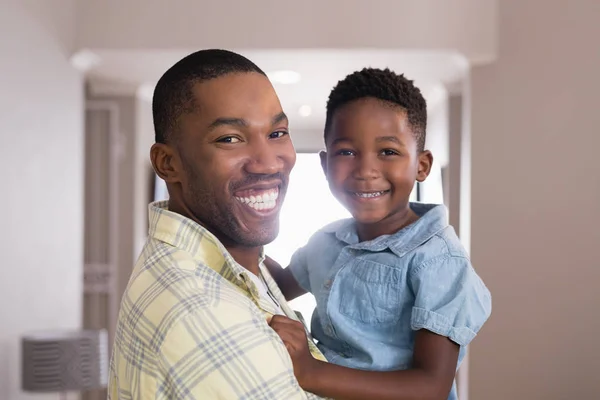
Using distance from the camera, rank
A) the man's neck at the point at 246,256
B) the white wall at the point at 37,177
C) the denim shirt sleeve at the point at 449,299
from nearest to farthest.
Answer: the man's neck at the point at 246,256
the denim shirt sleeve at the point at 449,299
the white wall at the point at 37,177

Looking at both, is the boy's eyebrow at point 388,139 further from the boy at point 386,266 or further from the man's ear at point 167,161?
the man's ear at point 167,161

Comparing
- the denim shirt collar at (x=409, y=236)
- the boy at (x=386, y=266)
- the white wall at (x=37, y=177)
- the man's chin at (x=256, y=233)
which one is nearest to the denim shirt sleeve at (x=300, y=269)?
the boy at (x=386, y=266)

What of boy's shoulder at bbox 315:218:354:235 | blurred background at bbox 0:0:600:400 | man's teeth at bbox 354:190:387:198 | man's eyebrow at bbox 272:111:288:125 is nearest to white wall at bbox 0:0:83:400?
blurred background at bbox 0:0:600:400

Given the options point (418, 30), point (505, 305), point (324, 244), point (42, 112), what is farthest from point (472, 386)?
point (324, 244)

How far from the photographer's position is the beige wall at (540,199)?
13.7ft

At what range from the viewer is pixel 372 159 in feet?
4.47

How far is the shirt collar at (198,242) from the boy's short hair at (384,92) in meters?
0.51

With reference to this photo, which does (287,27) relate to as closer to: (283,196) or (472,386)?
(472,386)

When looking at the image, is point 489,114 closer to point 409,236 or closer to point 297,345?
point 409,236

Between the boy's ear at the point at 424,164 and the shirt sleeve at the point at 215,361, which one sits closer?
the shirt sleeve at the point at 215,361

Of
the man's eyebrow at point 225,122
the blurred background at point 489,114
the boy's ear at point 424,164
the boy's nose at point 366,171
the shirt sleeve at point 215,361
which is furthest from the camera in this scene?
the blurred background at point 489,114

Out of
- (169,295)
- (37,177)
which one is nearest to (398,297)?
(169,295)

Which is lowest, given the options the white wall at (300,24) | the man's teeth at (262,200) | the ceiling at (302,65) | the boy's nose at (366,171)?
the man's teeth at (262,200)

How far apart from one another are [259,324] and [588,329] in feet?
12.2
